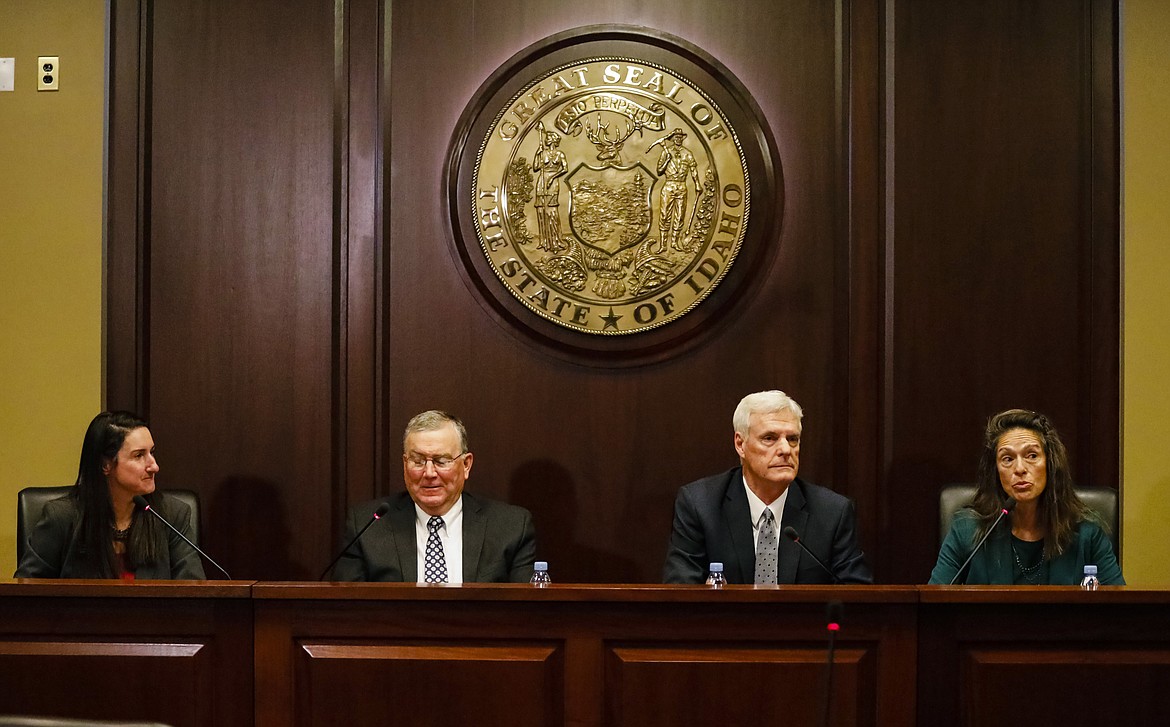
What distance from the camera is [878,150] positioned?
→ 13.0 ft

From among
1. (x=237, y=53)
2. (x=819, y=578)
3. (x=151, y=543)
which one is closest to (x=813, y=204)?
(x=819, y=578)

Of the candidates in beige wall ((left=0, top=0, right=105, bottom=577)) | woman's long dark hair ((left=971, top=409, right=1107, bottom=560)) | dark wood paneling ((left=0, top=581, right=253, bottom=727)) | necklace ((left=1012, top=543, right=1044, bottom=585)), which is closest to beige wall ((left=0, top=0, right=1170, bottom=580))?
beige wall ((left=0, top=0, right=105, bottom=577))

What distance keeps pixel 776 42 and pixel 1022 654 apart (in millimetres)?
2291

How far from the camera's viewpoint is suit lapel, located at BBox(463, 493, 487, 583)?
3.28 m

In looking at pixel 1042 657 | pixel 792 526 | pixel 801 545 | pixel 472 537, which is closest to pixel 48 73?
pixel 472 537

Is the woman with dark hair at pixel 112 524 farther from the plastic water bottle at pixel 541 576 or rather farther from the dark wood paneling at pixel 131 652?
the plastic water bottle at pixel 541 576

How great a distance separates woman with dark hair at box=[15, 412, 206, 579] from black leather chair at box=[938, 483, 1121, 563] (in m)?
2.10

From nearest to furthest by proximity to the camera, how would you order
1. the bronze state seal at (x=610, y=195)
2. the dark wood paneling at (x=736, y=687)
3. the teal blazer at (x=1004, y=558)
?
the dark wood paneling at (x=736, y=687) < the teal blazer at (x=1004, y=558) < the bronze state seal at (x=610, y=195)

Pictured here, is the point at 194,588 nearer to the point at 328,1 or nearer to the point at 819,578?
the point at 819,578

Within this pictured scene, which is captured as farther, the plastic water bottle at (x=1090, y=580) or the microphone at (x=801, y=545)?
the microphone at (x=801, y=545)

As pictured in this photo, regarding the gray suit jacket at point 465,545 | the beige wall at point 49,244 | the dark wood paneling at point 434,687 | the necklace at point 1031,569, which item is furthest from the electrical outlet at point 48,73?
the necklace at point 1031,569

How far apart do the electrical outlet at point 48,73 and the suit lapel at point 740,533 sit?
2.68m

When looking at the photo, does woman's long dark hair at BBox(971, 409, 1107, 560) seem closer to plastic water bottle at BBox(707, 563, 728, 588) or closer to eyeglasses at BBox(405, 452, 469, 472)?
plastic water bottle at BBox(707, 563, 728, 588)

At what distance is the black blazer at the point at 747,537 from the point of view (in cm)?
320
